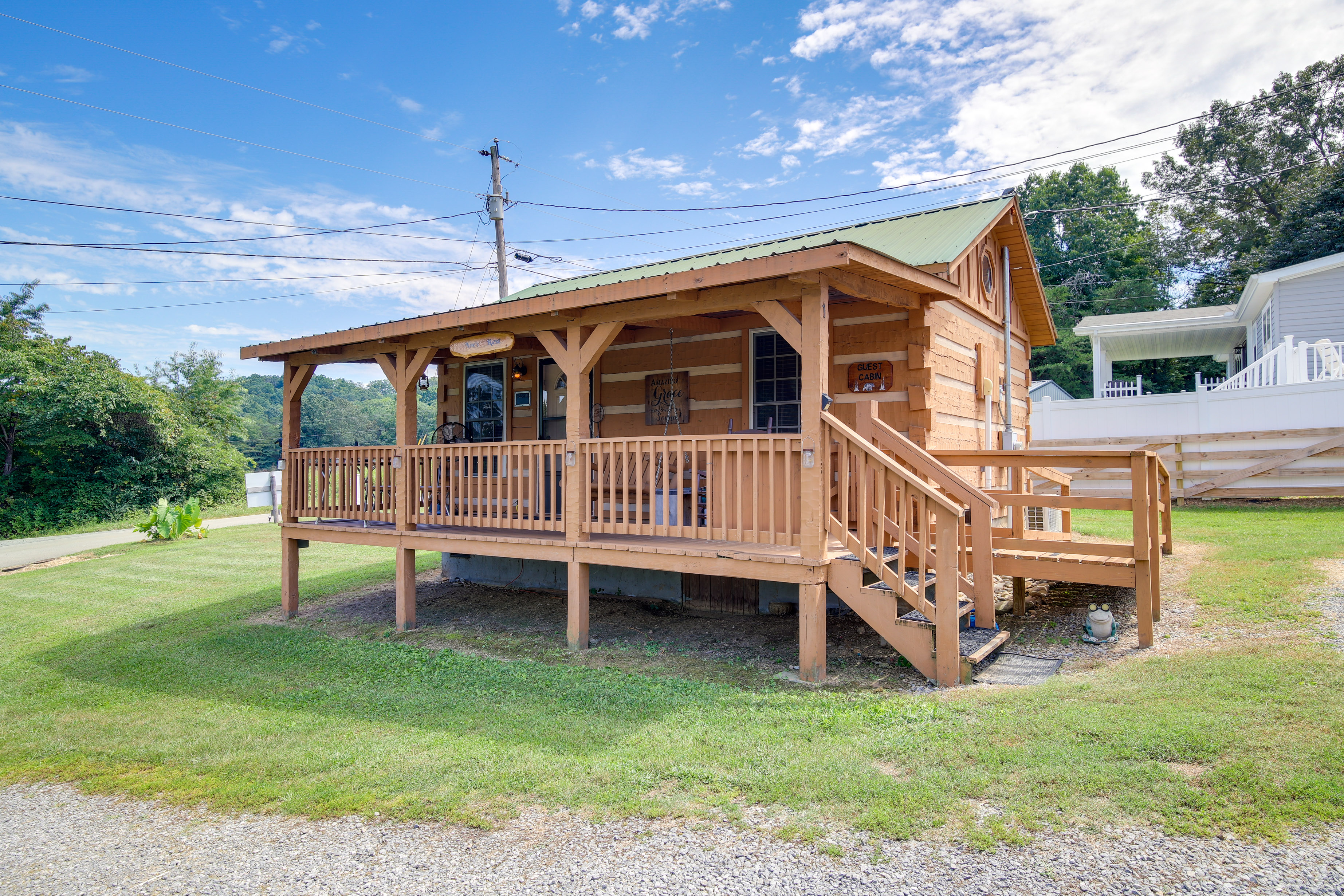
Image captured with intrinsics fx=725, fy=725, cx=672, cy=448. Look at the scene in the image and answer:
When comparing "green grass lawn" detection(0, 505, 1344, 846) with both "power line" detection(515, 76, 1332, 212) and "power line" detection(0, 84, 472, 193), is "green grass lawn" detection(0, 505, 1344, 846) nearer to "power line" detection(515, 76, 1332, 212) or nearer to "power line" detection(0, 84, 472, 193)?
"power line" detection(515, 76, 1332, 212)

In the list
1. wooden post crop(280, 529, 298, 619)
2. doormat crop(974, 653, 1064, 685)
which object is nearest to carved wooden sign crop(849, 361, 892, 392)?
doormat crop(974, 653, 1064, 685)

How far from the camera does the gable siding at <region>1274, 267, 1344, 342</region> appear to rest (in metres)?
16.6

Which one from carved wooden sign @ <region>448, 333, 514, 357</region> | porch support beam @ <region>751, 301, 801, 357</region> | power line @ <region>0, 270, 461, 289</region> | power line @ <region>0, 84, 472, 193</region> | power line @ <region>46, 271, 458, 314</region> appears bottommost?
porch support beam @ <region>751, 301, 801, 357</region>

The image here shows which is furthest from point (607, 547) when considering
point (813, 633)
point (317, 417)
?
point (317, 417)

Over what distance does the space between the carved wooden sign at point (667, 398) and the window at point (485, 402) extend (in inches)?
115

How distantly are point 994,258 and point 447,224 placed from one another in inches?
676

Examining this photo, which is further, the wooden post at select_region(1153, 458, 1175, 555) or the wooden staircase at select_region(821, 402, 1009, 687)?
the wooden post at select_region(1153, 458, 1175, 555)

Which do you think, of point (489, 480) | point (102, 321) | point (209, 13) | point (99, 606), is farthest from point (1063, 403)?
point (102, 321)

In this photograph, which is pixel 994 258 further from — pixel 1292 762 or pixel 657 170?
pixel 657 170

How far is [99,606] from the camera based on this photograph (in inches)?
448

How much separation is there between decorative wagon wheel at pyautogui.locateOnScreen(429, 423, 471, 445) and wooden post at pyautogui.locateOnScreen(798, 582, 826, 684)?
716cm

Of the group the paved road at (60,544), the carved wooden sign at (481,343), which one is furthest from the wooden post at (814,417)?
the paved road at (60,544)

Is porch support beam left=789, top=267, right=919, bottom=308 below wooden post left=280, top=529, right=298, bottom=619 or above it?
above

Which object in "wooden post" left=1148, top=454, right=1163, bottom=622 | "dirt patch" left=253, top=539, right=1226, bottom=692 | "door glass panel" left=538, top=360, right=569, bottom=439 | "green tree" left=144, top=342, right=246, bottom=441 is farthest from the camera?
"green tree" left=144, top=342, right=246, bottom=441
